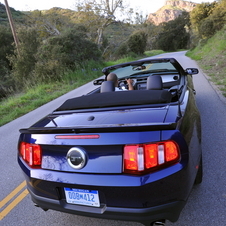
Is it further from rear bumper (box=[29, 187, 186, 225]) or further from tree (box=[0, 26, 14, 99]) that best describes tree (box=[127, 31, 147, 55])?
rear bumper (box=[29, 187, 186, 225])

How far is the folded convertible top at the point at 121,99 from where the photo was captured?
244cm

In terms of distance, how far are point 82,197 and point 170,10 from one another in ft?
572

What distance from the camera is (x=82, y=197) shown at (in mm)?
1841

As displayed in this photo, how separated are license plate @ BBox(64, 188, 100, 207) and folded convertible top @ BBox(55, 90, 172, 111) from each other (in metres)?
1.00

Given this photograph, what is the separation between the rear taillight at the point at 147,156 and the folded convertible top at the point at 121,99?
804 millimetres

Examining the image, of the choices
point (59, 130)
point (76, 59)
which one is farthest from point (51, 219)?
point (76, 59)

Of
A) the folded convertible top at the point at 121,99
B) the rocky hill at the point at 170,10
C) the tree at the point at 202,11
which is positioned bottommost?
the folded convertible top at the point at 121,99

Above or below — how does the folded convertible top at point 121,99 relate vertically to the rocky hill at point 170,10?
below

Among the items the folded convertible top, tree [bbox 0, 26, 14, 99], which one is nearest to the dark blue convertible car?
the folded convertible top

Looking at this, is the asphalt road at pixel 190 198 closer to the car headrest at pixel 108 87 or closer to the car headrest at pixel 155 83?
the car headrest at pixel 155 83

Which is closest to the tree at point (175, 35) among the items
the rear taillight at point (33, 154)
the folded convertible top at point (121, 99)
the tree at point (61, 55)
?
the tree at point (61, 55)

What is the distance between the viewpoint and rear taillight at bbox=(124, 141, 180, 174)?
5.52 ft

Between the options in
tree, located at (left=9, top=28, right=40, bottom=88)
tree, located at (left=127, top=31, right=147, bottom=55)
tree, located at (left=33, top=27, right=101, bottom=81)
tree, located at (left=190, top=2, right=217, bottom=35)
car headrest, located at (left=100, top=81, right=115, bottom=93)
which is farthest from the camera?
tree, located at (left=127, top=31, right=147, bottom=55)

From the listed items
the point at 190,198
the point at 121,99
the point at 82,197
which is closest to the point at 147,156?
the point at 82,197
